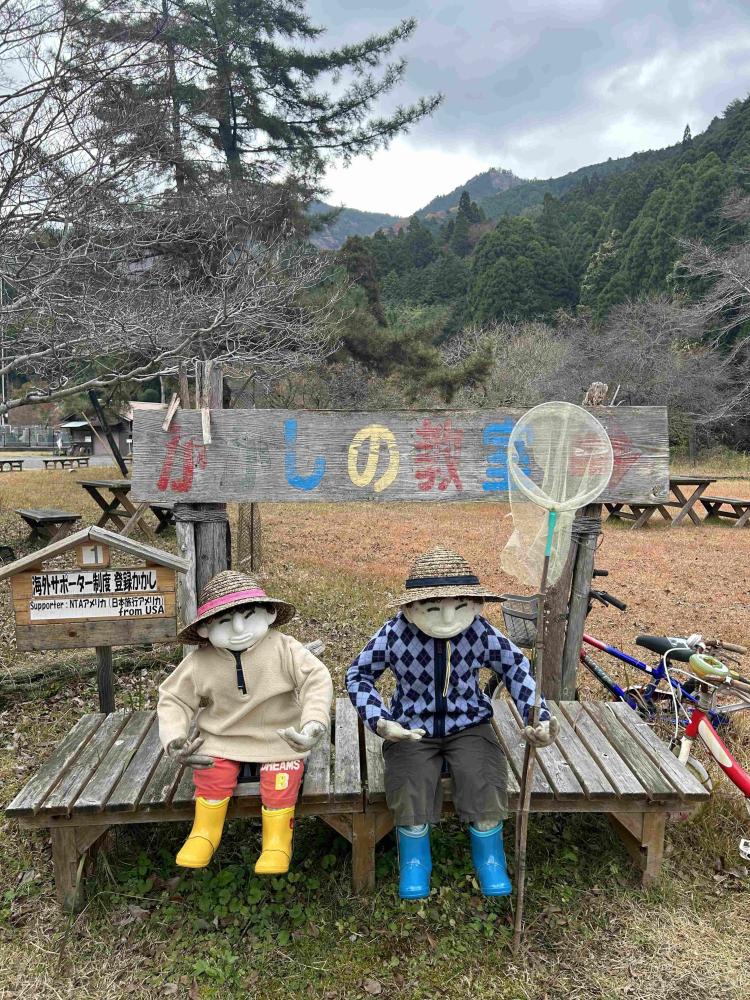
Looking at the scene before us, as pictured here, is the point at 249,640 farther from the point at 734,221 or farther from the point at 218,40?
the point at 734,221

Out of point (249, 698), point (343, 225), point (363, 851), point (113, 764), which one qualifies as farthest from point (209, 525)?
point (343, 225)

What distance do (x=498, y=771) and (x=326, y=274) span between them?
474 inches

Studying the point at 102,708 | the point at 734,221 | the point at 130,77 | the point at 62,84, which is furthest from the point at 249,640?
the point at 734,221

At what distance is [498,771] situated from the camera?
2299 millimetres

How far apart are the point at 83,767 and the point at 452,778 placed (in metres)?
1.42

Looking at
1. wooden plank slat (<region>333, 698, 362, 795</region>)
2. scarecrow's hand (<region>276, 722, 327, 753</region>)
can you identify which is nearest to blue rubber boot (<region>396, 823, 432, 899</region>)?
wooden plank slat (<region>333, 698, 362, 795</region>)

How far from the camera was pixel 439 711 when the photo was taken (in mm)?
2400

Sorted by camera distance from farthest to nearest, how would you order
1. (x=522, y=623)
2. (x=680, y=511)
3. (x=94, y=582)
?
(x=680, y=511) < (x=522, y=623) < (x=94, y=582)

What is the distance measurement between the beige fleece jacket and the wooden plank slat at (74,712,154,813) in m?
0.26

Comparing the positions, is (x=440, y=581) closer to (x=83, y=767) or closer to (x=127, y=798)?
(x=127, y=798)

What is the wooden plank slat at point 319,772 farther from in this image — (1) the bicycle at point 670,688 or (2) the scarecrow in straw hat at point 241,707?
(1) the bicycle at point 670,688

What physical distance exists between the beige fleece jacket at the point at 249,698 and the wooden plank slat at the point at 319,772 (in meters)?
0.12

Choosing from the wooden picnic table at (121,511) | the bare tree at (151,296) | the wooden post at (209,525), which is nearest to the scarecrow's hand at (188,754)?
the wooden post at (209,525)

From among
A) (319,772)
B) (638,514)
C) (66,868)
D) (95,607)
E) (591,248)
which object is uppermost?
(591,248)
